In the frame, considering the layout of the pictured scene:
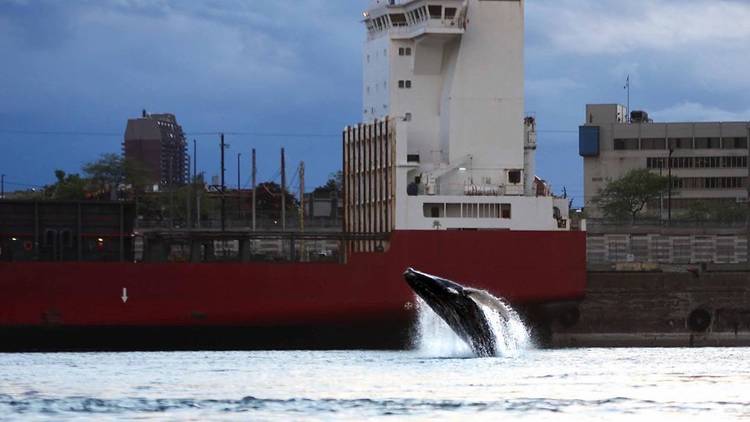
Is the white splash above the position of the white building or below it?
below

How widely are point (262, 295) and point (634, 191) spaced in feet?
155

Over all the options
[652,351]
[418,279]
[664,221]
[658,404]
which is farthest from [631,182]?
[658,404]

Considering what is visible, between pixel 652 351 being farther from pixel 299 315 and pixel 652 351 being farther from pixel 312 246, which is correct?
pixel 312 246

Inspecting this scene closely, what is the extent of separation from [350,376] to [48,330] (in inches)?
646

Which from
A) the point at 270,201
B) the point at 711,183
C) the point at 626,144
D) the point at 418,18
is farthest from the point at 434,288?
the point at 711,183

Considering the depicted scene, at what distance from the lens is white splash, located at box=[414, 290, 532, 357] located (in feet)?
169

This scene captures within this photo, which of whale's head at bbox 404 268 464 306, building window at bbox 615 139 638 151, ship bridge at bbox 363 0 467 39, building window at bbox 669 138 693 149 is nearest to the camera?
whale's head at bbox 404 268 464 306

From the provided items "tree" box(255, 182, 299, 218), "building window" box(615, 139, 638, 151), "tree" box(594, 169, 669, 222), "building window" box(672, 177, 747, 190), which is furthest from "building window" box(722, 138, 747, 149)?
"tree" box(255, 182, 299, 218)

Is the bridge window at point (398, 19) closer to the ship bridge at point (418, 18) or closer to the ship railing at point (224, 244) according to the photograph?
the ship bridge at point (418, 18)

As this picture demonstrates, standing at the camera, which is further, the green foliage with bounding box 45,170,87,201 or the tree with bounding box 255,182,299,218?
the tree with bounding box 255,182,299,218

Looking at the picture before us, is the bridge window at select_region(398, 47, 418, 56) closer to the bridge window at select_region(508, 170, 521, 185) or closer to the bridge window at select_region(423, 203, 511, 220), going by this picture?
the bridge window at select_region(508, 170, 521, 185)

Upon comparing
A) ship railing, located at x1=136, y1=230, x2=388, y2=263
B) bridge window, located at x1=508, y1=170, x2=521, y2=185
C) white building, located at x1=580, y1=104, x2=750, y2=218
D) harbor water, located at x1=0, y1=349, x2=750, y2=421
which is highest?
white building, located at x1=580, y1=104, x2=750, y2=218

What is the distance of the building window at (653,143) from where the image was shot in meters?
117

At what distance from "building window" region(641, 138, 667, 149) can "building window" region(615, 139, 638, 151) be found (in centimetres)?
47
